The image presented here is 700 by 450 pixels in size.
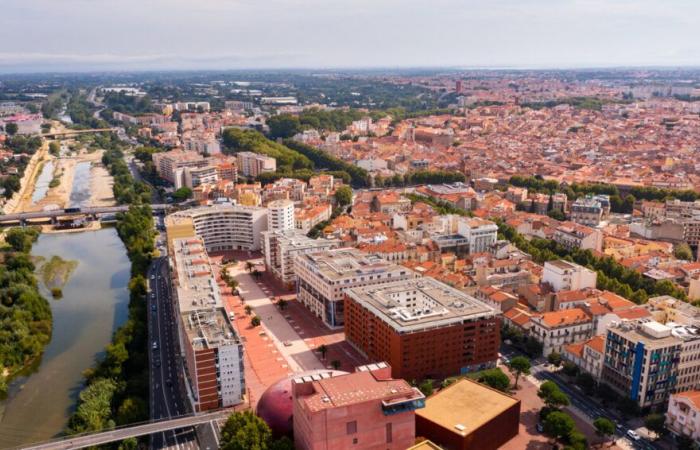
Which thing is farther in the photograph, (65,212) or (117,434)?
(65,212)

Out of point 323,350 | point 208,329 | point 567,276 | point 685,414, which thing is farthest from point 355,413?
point 567,276

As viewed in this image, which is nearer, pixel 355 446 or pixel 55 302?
pixel 355 446

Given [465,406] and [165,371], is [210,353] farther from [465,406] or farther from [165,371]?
[465,406]

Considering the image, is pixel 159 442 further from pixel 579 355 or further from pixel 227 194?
pixel 227 194

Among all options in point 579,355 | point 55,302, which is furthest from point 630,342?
point 55,302

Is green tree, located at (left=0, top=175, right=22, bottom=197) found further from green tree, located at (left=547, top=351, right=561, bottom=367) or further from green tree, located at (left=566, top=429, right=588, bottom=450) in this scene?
green tree, located at (left=566, top=429, right=588, bottom=450)

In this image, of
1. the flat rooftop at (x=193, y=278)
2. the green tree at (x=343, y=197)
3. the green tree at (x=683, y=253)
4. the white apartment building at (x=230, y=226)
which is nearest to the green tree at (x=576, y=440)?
the flat rooftop at (x=193, y=278)

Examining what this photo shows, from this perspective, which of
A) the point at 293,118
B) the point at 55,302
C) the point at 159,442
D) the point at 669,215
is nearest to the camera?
the point at 159,442
